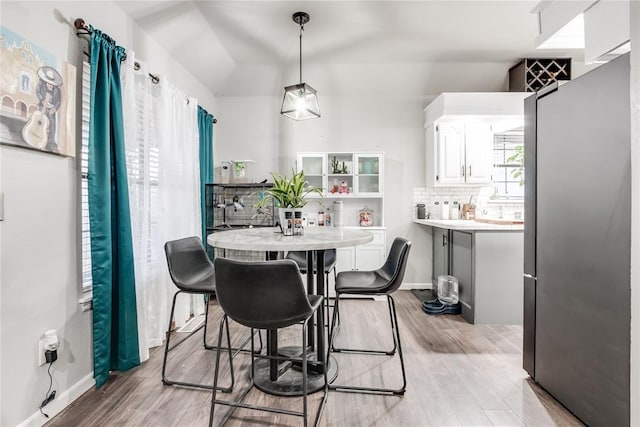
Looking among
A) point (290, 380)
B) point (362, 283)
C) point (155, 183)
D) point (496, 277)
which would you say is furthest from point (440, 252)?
point (155, 183)

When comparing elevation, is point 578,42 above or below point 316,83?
below

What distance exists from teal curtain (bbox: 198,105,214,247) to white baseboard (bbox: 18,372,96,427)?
1895 millimetres

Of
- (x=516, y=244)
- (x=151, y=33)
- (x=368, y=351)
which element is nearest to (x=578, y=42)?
(x=516, y=244)

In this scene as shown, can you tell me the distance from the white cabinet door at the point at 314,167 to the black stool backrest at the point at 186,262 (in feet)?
7.30

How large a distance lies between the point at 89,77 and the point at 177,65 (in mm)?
1432

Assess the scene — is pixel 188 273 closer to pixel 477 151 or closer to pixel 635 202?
pixel 635 202

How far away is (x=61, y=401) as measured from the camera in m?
1.82

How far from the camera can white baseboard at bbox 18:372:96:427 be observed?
165 centimetres

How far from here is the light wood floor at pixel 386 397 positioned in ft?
5.74

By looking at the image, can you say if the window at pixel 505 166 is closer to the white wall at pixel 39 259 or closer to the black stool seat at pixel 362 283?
the black stool seat at pixel 362 283

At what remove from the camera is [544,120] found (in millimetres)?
1980

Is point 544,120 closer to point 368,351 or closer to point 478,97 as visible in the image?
point 368,351

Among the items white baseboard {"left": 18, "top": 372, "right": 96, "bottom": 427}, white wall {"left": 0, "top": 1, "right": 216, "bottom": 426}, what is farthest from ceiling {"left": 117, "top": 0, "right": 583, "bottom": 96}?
white baseboard {"left": 18, "top": 372, "right": 96, "bottom": 427}

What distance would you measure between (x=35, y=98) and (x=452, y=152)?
159 inches
